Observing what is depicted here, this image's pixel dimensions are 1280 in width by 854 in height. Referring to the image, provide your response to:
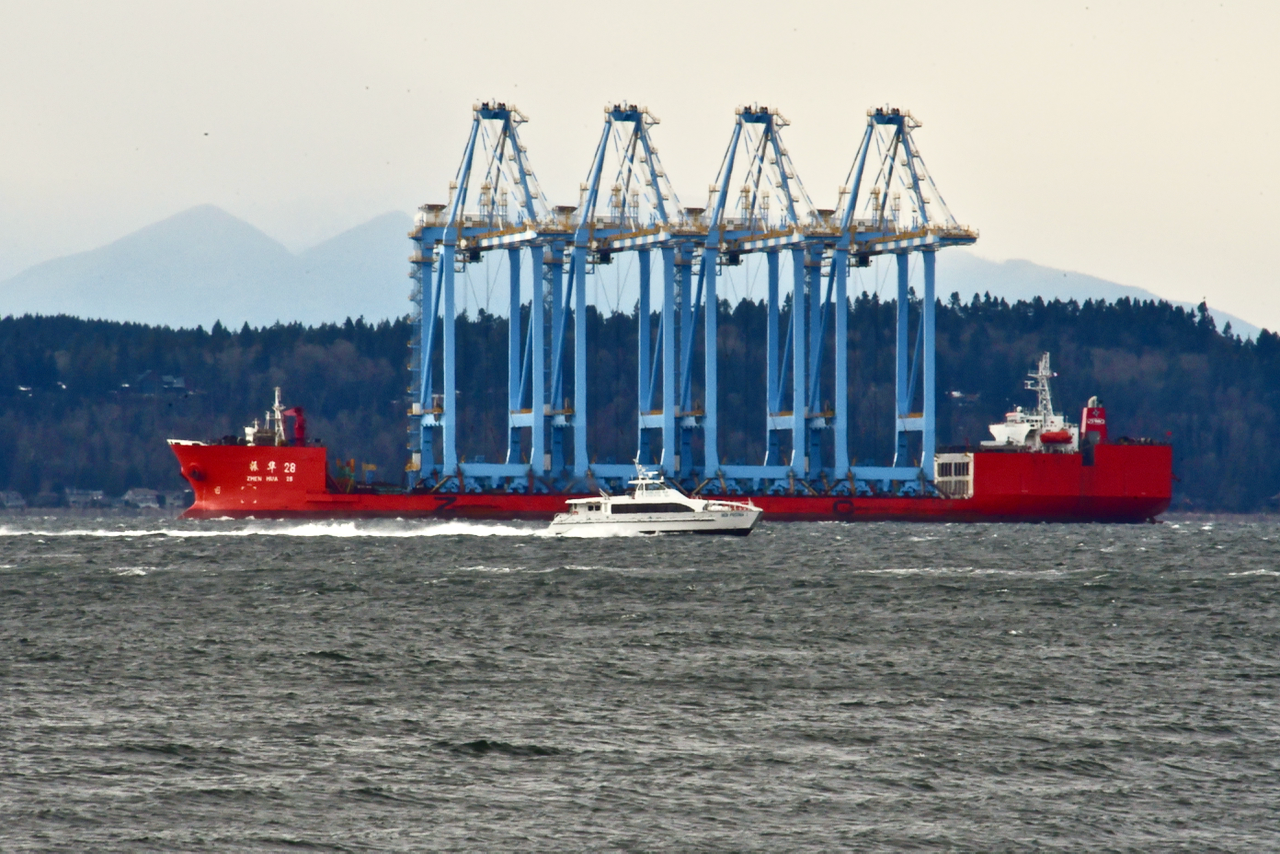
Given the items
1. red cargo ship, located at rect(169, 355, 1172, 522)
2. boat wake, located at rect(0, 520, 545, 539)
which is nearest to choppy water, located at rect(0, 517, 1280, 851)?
boat wake, located at rect(0, 520, 545, 539)

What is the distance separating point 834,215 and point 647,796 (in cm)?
9592

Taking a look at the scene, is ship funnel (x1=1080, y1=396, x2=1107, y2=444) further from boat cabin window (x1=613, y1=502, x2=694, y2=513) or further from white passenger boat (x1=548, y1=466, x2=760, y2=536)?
boat cabin window (x1=613, y1=502, x2=694, y2=513)

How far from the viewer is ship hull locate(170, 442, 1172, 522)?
107 meters

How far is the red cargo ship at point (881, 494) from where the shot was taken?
4208 inches

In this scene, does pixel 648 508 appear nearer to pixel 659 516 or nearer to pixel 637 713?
pixel 659 516

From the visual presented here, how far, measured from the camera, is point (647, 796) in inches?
971

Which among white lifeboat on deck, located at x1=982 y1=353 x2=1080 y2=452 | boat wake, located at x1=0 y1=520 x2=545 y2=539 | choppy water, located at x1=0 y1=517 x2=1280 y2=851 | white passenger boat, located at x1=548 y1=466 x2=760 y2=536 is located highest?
white lifeboat on deck, located at x1=982 y1=353 x2=1080 y2=452

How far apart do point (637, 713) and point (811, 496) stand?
276 ft

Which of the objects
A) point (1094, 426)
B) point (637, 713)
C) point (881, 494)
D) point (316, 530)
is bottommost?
point (637, 713)

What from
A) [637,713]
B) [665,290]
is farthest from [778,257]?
[637,713]

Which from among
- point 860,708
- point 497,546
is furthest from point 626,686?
point 497,546

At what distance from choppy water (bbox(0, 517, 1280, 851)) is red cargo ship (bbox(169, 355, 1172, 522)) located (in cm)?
4671

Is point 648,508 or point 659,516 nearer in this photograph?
point 659,516

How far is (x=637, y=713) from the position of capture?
3089 cm
